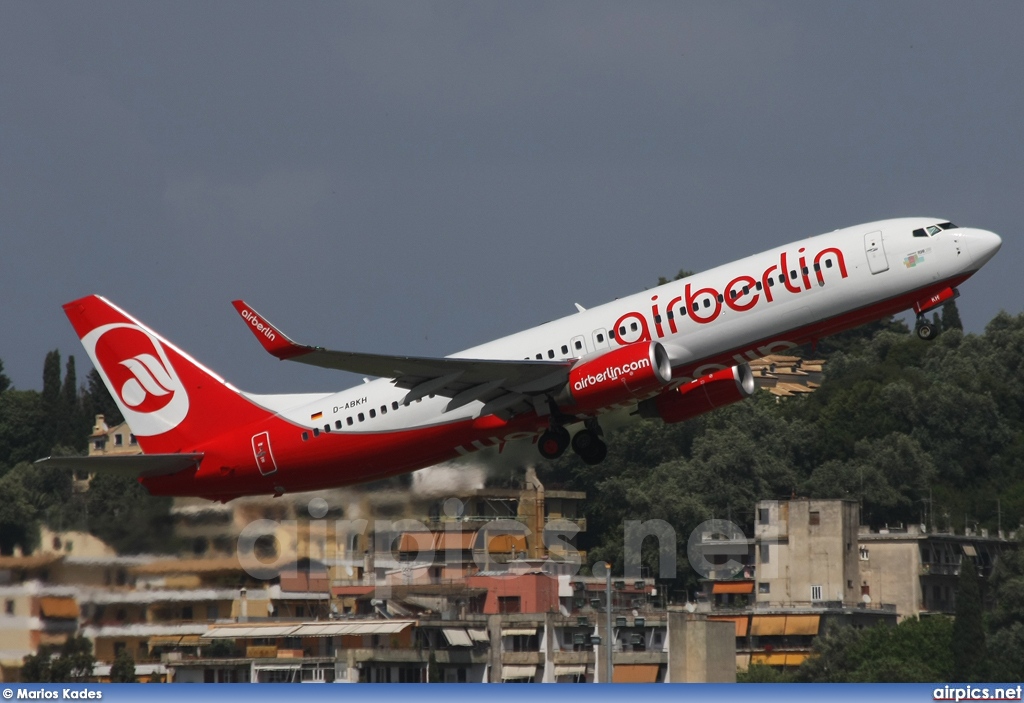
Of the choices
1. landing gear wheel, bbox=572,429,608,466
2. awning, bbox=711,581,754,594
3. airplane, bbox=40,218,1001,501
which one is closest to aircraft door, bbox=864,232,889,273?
airplane, bbox=40,218,1001,501

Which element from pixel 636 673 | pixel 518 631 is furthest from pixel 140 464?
pixel 636 673

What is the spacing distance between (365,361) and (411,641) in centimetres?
2148

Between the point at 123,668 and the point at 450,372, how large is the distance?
→ 1190 centimetres

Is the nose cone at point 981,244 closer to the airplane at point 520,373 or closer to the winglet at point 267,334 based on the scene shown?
the airplane at point 520,373

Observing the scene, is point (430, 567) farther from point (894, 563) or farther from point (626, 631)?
point (894, 563)

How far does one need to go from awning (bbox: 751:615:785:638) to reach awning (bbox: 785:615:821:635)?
1.10 feet

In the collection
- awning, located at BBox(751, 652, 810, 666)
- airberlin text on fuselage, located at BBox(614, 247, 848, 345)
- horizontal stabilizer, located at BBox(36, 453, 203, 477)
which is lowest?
awning, located at BBox(751, 652, 810, 666)

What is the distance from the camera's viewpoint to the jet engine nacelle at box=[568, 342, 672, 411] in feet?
144

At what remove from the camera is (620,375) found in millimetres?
44125

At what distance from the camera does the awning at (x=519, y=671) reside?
73188 millimetres

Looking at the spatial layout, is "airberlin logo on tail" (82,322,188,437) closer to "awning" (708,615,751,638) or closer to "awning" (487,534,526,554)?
"awning" (487,534,526,554)

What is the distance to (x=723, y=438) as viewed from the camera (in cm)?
12319

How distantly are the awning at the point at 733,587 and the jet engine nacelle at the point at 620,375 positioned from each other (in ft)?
211

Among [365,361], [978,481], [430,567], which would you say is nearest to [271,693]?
[365,361]
